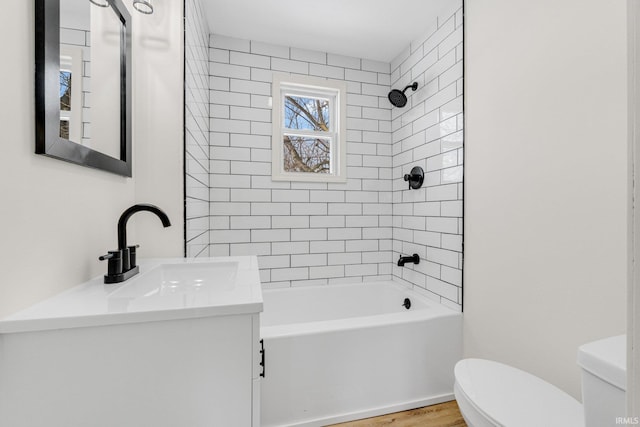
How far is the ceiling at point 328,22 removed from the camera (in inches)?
80.8

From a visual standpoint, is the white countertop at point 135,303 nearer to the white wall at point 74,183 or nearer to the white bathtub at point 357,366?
→ the white wall at point 74,183

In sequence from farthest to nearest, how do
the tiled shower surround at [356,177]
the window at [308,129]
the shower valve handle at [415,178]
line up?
the window at [308,129] → the shower valve handle at [415,178] → the tiled shower surround at [356,177]

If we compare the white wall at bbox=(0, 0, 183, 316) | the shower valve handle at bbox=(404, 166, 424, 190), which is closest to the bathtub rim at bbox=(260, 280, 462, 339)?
the white wall at bbox=(0, 0, 183, 316)

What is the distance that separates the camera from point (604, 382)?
0.75 meters

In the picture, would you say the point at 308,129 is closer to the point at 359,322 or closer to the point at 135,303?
the point at 359,322

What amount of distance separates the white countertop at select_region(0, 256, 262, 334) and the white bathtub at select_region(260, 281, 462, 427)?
67 centimetres

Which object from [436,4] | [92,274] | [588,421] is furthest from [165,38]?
[588,421]

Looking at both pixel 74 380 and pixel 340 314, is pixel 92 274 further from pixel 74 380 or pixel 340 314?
pixel 340 314

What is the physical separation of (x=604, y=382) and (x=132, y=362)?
1.19 m

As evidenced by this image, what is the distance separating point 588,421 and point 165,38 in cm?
226

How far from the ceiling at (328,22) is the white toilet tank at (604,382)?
2198 millimetres

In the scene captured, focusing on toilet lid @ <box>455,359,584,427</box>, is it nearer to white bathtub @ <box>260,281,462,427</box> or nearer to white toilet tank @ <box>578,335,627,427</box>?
white toilet tank @ <box>578,335,627,427</box>

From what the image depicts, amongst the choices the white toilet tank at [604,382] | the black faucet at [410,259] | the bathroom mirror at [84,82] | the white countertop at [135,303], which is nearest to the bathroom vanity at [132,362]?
the white countertop at [135,303]

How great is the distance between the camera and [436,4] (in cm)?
206
